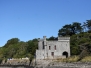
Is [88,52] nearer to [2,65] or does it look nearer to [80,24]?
[2,65]

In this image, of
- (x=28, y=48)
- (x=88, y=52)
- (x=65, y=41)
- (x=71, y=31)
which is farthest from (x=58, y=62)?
(x=71, y=31)

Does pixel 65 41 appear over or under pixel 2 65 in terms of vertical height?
over

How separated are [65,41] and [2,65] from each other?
56.2 ft

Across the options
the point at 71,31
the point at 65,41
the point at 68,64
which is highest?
the point at 71,31

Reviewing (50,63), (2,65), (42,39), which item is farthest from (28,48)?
(50,63)

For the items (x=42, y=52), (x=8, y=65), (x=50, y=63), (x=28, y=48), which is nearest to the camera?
(x=50, y=63)

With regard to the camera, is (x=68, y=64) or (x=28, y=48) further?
(x=28, y=48)

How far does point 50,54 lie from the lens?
157 ft

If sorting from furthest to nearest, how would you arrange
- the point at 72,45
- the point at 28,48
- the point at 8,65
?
the point at 28,48, the point at 72,45, the point at 8,65

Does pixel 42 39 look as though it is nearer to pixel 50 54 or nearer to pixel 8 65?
pixel 50 54

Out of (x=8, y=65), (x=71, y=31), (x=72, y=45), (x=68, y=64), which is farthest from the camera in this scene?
(x=71, y=31)

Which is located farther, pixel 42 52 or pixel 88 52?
pixel 42 52

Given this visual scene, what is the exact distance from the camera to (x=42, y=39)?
163 ft

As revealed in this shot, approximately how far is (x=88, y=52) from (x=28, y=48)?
101 ft
